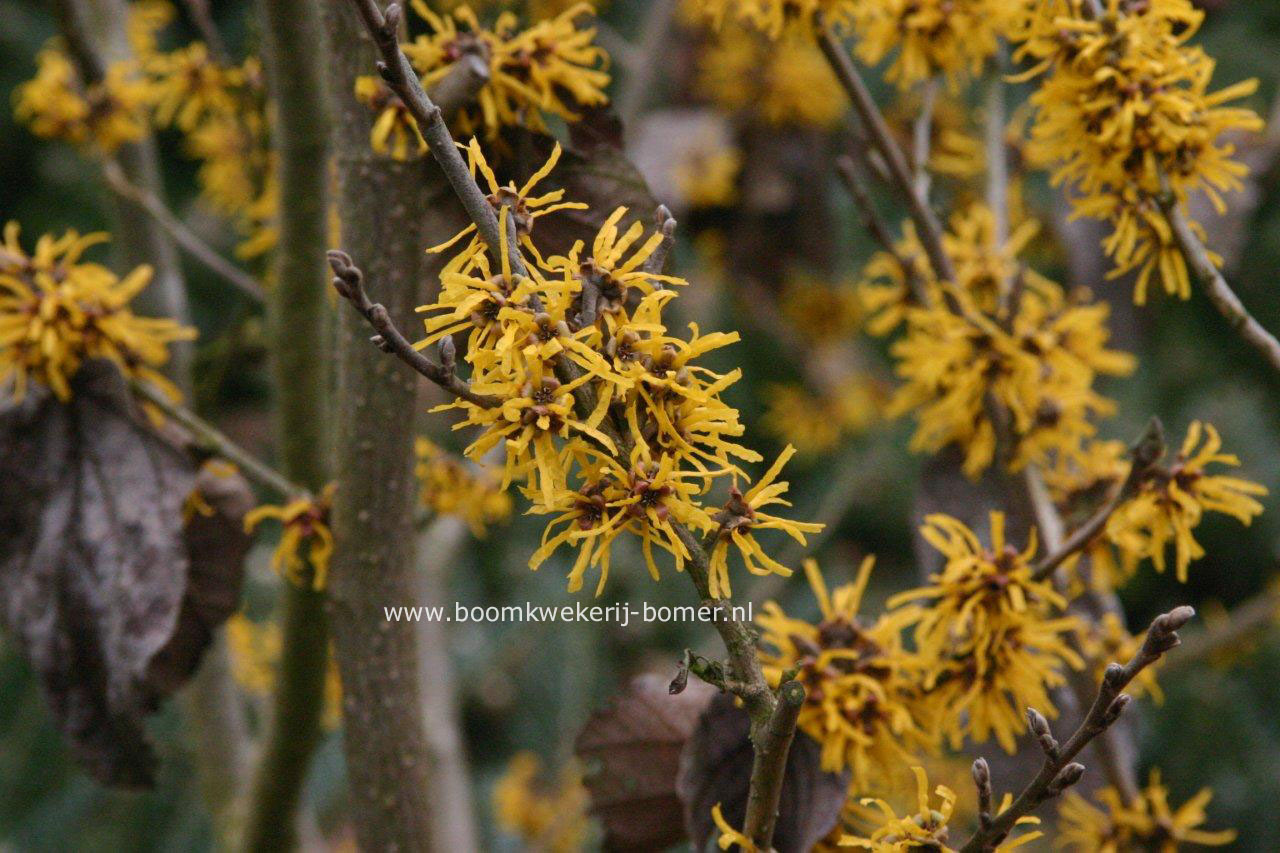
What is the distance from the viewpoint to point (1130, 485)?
64 centimetres

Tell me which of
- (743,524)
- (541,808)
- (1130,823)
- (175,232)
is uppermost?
(175,232)

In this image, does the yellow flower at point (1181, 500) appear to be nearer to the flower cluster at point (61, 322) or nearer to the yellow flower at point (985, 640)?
the yellow flower at point (985, 640)

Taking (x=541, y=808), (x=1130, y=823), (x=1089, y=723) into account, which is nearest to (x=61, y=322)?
(x=1089, y=723)

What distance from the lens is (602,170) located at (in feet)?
2.18

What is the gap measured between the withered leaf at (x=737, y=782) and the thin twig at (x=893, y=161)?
294mm

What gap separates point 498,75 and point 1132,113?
316 mm

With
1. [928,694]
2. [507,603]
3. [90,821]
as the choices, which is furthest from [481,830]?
[928,694]

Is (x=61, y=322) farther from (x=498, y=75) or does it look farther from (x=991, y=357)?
(x=991, y=357)

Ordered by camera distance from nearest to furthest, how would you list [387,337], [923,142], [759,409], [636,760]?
[387,337], [636,760], [923,142], [759,409]

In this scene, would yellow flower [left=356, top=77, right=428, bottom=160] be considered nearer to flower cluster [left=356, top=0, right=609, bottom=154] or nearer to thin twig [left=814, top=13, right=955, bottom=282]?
flower cluster [left=356, top=0, right=609, bottom=154]

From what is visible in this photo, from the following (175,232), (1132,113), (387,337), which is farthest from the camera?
(175,232)

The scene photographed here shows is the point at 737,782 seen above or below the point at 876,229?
below

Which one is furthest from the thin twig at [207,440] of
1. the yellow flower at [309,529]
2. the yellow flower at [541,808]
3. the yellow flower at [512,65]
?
the yellow flower at [541,808]

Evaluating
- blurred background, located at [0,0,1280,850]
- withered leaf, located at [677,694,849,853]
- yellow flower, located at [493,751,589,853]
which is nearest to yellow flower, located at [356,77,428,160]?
withered leaf, located at [677,694,849,853]
